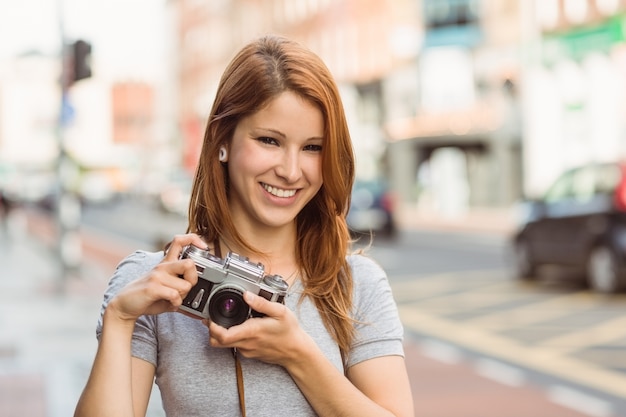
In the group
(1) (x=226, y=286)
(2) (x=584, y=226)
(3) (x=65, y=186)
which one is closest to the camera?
(1) (x=226, y=286)

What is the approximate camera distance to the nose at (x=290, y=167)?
90.1 inches

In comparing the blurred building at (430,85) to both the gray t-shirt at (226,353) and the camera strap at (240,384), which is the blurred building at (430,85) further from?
the camera strap at (240,384)

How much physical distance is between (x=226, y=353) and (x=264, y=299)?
20 centimetres

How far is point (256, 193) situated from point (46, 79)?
514 feet

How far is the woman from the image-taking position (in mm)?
2189

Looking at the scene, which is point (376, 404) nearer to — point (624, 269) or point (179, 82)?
point (624, 269)

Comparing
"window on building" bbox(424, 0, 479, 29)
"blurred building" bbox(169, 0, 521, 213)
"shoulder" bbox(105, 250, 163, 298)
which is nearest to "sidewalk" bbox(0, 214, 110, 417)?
"shoulder" bbox(105, 250, 163, 298)

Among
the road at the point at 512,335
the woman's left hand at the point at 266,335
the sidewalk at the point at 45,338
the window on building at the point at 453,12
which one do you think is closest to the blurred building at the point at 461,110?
the window on building at the point at 453,12

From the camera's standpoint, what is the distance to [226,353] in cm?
226

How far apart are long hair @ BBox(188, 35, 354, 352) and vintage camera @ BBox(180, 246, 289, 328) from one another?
0.23 m

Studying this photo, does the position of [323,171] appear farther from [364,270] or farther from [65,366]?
[65,366]

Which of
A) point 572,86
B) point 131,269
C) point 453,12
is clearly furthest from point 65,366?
point 453,12

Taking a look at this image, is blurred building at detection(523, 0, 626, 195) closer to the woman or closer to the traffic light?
the traffic light

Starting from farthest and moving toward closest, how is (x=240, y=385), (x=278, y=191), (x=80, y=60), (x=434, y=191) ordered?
(x=434, y=191)
(x=80, y=60)
(x=278, y=191)
(x=240, y=385)
